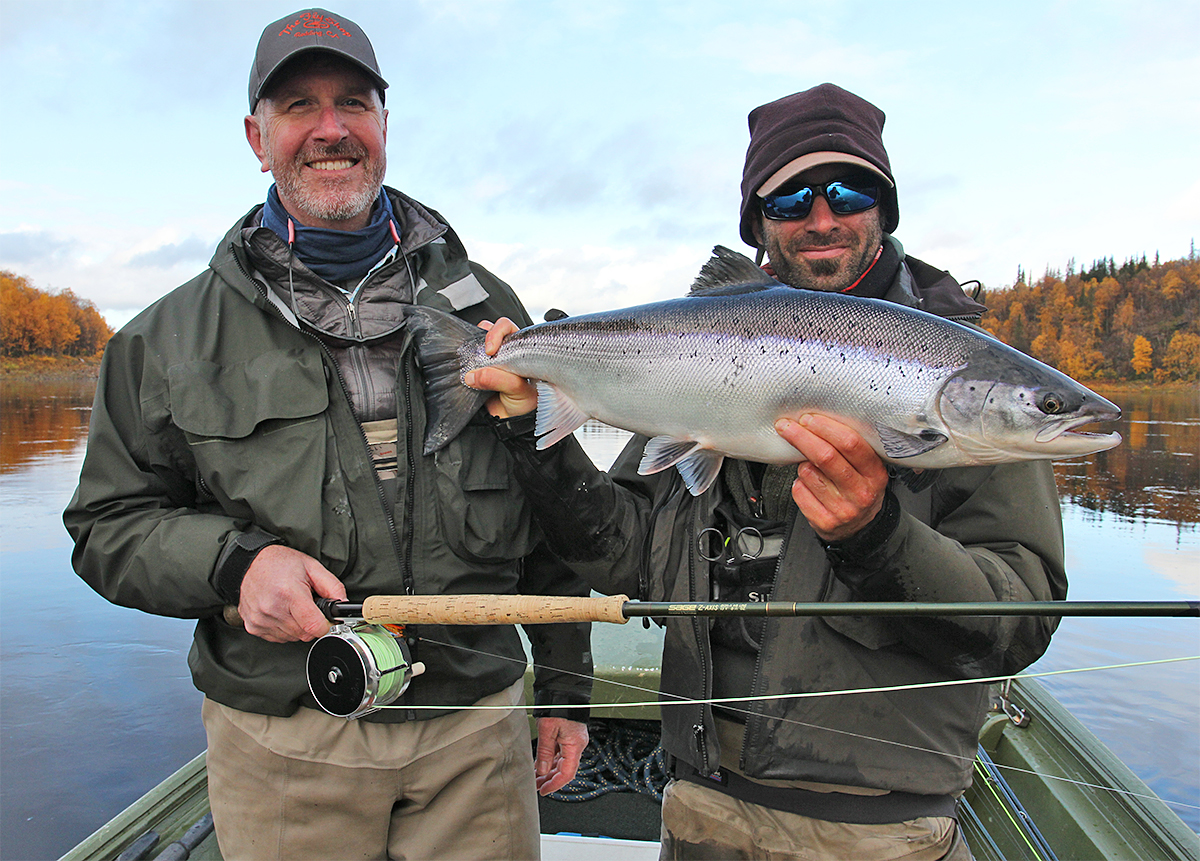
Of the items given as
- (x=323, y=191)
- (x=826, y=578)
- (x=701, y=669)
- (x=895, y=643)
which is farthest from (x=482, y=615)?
(x=323, y=191)

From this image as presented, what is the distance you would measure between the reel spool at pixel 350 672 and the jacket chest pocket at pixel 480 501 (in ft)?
1.65

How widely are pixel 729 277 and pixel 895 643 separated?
1403 mm

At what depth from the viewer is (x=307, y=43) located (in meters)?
2.94

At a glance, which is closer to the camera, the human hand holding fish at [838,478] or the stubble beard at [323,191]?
the human hand holding fish at [838,478]

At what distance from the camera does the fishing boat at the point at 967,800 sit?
3.61 meters

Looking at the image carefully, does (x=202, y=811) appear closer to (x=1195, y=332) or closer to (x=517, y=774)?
(x=517, y=774)

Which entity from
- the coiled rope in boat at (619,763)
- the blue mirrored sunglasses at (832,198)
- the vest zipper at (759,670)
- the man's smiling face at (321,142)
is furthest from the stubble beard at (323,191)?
the coiled rope in boat at (619,763)

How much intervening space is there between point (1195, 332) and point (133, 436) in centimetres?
7514

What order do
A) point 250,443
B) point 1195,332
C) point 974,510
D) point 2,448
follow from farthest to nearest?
point 1195,332
point 2,448
point 250,443
point 974,510

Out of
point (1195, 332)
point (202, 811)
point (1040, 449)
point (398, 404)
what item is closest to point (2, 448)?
point (202, 811)

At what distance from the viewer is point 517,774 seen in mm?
3006

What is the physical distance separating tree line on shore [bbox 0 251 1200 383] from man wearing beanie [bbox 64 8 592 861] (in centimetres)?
5549

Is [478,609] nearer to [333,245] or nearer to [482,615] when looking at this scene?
[482,615]

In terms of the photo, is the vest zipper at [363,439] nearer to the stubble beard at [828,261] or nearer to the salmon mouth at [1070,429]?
the stubble beard at [828,261]
